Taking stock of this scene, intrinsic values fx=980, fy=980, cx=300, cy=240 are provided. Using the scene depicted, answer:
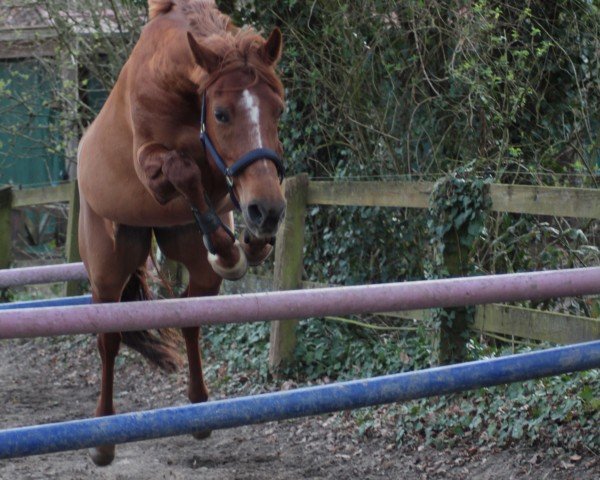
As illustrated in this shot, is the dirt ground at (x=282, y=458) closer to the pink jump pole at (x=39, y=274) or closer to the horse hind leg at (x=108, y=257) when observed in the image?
the horse hind leg at (x=108, y=257)

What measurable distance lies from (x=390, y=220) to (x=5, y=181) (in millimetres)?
9739

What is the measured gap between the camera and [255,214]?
→ 3508 mm

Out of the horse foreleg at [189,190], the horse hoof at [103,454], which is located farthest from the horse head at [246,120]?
the horse hoof at [103,454]

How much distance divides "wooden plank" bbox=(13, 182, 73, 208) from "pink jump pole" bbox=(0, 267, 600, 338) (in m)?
7.05

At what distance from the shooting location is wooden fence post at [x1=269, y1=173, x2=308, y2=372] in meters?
7.05

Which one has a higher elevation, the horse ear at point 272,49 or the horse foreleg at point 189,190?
the horse ear at point 272,49

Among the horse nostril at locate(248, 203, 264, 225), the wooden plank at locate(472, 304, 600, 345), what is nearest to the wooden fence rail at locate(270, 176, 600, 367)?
the wooden plank at locate(472, 304, 600, 345)

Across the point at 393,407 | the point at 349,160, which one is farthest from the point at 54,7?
the point at 393,407

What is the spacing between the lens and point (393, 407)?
5.97 meters

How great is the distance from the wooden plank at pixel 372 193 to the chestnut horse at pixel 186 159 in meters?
1.77

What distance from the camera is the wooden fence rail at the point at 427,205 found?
16.9 feet

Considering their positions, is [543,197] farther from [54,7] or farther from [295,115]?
[54,7]

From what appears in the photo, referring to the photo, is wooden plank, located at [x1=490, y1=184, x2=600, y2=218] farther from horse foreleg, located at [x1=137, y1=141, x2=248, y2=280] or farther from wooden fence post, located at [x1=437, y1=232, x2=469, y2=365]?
horse foreleg, located at [x1=137, y1=141, x2=248, y2=280]

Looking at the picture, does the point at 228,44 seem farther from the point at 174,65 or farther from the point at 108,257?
the point at 108,257
